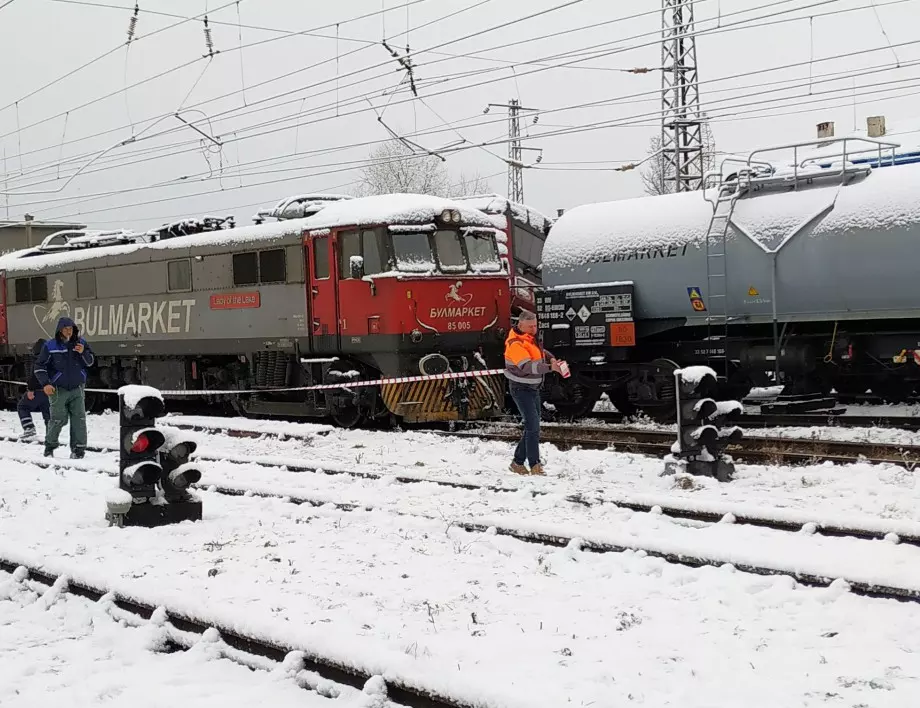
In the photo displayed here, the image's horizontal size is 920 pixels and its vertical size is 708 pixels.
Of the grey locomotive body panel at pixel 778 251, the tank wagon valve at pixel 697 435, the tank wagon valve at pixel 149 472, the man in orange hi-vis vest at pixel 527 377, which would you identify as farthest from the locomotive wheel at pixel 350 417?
the tank wagon valve at pixel 149 472

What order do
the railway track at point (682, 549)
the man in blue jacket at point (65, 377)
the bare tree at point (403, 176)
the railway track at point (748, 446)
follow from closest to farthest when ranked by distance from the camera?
the railway track at point (682, 549)
the railway track at point (748, 446)
the man in blue jacket at point (65, 377)
the bare tree at point (403, 176)

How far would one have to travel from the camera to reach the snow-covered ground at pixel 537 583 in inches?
159

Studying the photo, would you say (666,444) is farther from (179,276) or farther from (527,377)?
(179,276)

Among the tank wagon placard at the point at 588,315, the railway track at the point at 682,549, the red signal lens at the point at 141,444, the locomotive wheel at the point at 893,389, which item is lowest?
the railway track at the point at 682,549

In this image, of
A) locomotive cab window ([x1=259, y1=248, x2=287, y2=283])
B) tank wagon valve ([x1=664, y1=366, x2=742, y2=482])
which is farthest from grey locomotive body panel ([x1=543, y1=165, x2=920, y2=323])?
locomotive cab window ([x1=259, y1=248, x2=287, y2=283])

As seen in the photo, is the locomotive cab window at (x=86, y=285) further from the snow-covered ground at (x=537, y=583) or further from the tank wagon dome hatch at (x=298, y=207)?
the snow-covered ground at (x=537, y=583)

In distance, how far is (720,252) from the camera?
1266 cm

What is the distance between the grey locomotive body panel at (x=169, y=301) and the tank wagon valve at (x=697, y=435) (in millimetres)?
7084

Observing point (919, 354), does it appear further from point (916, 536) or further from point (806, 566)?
point (806, 566)

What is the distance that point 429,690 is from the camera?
3930mm

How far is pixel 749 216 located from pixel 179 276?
9.31 meters

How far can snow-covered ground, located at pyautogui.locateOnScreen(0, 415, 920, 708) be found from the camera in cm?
405

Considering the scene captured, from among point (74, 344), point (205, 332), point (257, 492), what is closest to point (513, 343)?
point (257, 492)

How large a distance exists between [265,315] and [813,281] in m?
7.93
